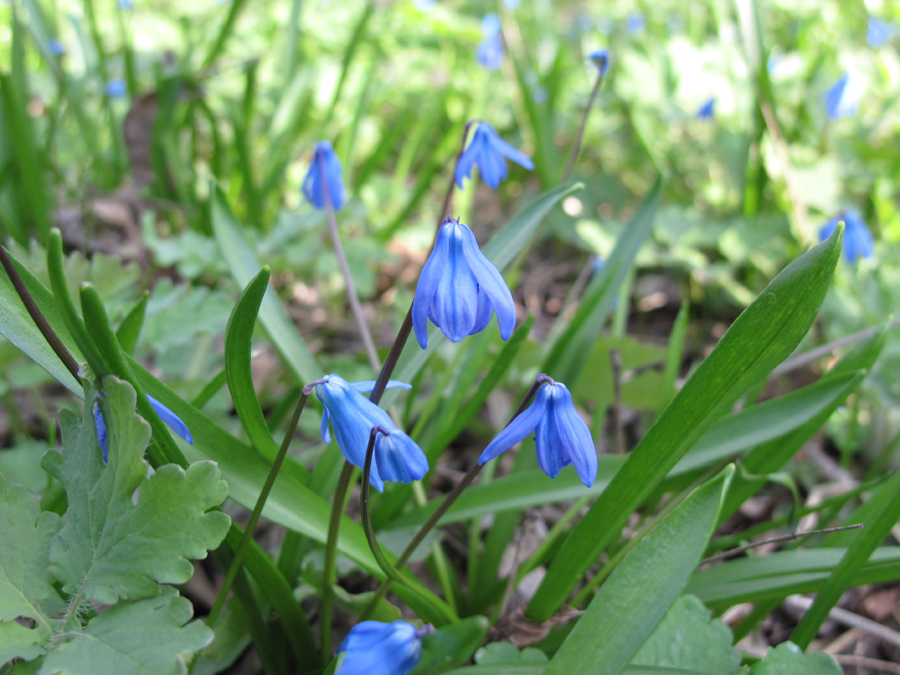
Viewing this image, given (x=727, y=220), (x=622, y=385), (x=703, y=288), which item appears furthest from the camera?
(x=727, y=220)

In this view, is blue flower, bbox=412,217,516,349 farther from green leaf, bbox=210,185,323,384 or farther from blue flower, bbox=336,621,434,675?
green leaf, bbox=210,185,323,384

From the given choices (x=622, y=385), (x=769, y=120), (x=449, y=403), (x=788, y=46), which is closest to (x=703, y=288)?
(x=769, y=120)

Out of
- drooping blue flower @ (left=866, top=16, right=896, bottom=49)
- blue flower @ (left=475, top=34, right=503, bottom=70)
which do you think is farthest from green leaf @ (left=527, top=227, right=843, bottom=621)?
drooping blue flower @ (left=866, top=16, right=896, bottom=49)

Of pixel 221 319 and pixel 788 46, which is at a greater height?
pixel 788 46

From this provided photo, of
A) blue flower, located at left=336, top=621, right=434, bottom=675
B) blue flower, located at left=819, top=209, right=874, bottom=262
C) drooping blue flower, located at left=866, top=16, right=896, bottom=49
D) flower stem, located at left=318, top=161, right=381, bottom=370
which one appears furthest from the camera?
drooping blue flower, located at left=866, top=16, right=896, bottom=49

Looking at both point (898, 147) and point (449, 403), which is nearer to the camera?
point (449, 403)

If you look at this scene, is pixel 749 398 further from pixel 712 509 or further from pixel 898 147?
pixel 898 147

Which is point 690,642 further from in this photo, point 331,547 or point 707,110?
point 707,110

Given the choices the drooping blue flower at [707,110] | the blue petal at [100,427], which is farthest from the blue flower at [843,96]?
the blue petal at [100,427]
